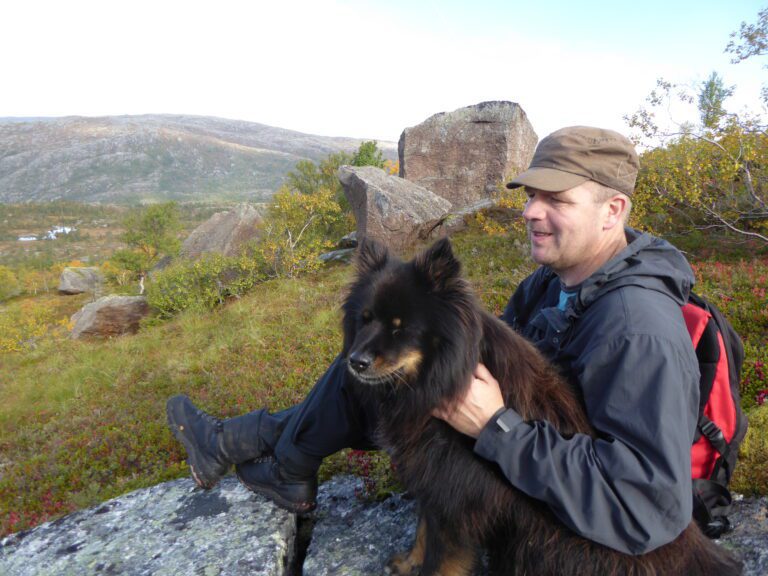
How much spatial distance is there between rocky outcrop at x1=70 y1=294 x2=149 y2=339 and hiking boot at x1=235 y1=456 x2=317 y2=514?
1355 centimetres

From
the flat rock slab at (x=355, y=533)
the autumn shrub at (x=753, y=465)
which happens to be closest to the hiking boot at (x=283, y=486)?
the flat rock slab at (x=355, y=533)

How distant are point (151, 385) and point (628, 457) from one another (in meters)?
7.44

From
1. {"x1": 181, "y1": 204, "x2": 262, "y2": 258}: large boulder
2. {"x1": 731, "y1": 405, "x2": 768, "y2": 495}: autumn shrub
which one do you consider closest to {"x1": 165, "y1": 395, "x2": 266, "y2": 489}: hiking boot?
{"x1": 731, "y1": 405, "x2": 768, "y2": 495}: autumn shrub

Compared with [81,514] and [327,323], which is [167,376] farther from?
[81,514]

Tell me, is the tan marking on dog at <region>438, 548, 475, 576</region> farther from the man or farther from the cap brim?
the cap brim

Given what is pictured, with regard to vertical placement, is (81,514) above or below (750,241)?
below

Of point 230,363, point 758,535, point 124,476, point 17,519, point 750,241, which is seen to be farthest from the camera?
point 750,241

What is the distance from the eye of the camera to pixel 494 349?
202 cm

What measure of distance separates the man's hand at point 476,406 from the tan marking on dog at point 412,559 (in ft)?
3.19

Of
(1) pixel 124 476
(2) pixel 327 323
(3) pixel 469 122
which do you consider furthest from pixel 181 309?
(3) pixel 469 122

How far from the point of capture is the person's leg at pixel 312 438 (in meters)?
2.70

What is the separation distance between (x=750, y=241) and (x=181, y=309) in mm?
13303

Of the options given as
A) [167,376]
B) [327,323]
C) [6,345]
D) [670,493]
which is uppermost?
[670,493]

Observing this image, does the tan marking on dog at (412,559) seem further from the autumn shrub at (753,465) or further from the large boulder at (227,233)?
the large boulder at (227,233)
